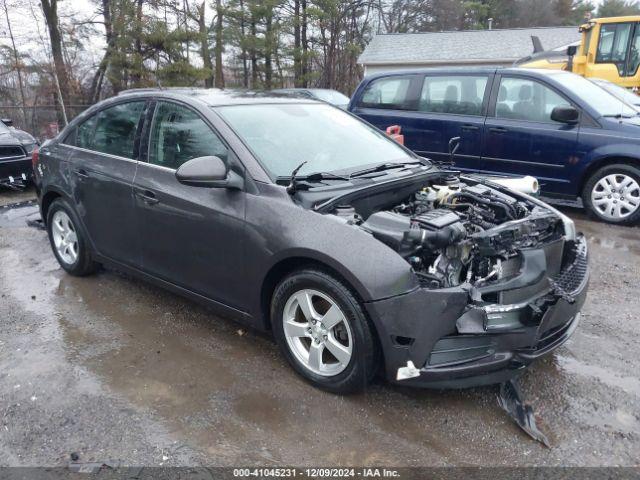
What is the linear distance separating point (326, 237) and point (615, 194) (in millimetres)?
A: 4832

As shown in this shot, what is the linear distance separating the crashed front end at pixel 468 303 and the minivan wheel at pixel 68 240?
2.85 m

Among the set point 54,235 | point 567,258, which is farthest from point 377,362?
point 54,235

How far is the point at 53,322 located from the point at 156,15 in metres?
15.9

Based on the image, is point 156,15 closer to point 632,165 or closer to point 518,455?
point 632,165

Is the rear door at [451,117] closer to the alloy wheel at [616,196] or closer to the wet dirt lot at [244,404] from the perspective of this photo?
the alloy wheel at [616,196]

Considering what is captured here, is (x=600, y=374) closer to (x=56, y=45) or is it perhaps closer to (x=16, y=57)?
(x=56, y=45)

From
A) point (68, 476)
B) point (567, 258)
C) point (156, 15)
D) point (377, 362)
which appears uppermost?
point (156, 15)

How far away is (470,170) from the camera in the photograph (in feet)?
21.9

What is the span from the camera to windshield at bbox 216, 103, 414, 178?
323 centimetres

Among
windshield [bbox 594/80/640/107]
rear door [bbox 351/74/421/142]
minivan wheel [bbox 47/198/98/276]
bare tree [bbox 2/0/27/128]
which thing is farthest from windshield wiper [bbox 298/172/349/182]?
bare tree [bbox 2/0/27/128]

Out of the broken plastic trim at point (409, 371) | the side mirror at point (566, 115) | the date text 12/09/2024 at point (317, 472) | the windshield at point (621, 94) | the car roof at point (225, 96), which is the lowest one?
the date text 12/09/2024 at point (317, 472)

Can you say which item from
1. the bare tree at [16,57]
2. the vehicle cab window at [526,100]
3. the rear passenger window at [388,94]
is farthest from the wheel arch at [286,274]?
the bare tree at [16,57]

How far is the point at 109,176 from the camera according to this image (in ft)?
12.6

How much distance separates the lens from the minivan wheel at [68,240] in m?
4.36
